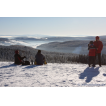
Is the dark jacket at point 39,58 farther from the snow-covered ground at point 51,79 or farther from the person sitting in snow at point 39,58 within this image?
the snow-covered ground at point 51,79

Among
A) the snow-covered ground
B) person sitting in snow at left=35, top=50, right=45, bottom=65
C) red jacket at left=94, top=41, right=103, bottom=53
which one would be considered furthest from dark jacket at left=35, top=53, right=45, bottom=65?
red jacket at left=94, top=41, right=103, bottom=53

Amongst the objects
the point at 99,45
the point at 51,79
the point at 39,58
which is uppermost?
the point at 99,45

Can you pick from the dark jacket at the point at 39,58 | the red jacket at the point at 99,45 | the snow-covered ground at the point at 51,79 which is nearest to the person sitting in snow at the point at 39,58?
the dark jacket at the point at 39,58

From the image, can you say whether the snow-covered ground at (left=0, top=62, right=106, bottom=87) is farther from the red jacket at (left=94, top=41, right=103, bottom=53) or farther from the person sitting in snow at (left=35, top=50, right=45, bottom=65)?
the person sitting in snow at (left=35, top=50, right=45, bottom=65)

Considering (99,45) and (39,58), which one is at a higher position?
(99,45)

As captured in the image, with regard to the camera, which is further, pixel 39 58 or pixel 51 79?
pixel 39 58

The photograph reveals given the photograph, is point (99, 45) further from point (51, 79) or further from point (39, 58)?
point (51, 79)

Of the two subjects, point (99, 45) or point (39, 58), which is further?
point (39, 58)

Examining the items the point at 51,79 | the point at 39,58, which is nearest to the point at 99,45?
the point at 39,58

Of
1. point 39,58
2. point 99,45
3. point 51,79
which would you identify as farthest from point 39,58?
point 99,45

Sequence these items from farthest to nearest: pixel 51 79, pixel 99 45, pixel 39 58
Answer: pixel 39 58, pixel 99 45, pixel 51 79

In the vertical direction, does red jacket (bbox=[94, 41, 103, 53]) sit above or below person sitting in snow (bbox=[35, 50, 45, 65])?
above

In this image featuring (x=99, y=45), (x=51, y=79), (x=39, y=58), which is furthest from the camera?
(x=39, y=58)
